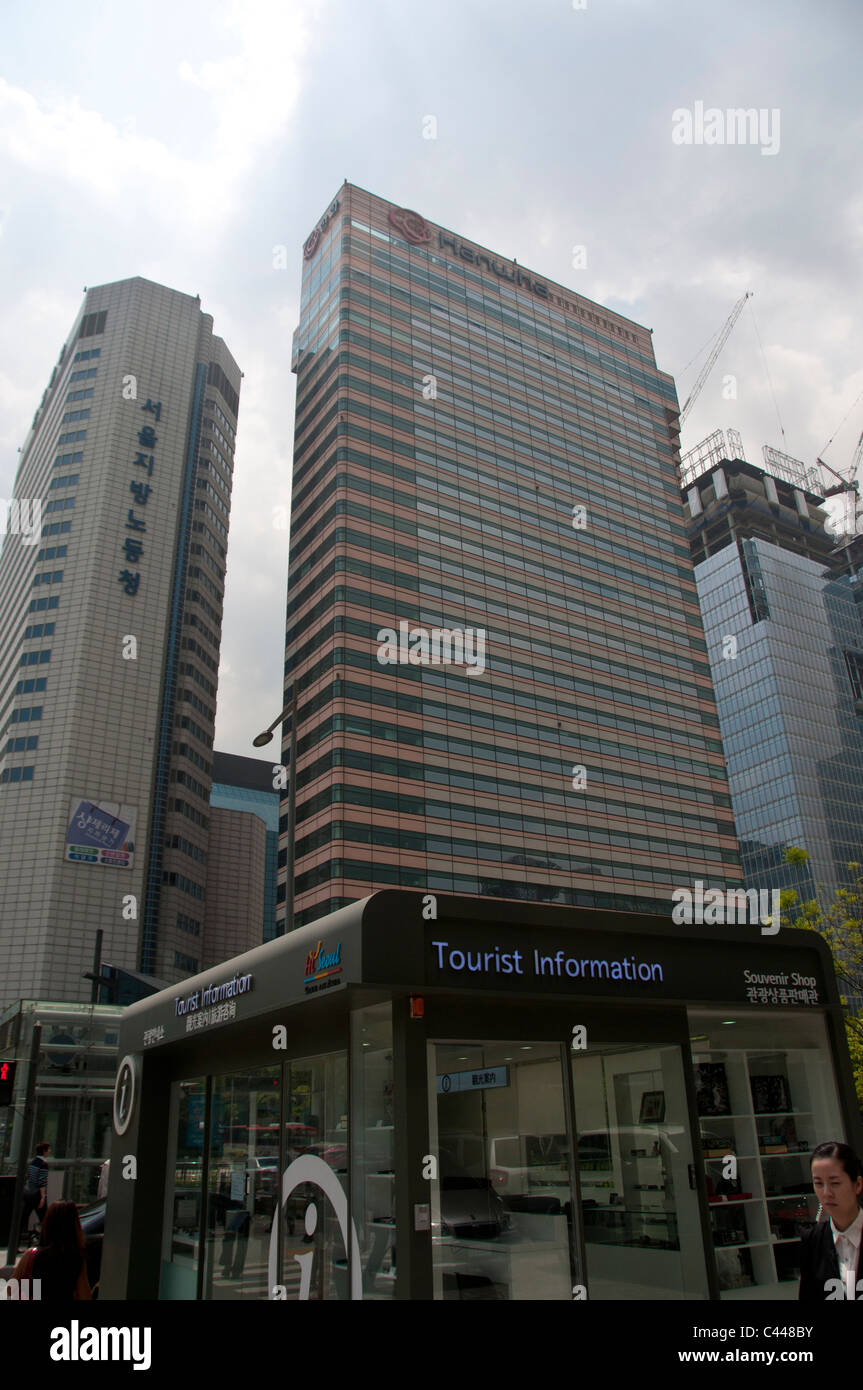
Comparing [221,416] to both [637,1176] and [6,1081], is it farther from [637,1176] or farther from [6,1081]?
[637,1176]

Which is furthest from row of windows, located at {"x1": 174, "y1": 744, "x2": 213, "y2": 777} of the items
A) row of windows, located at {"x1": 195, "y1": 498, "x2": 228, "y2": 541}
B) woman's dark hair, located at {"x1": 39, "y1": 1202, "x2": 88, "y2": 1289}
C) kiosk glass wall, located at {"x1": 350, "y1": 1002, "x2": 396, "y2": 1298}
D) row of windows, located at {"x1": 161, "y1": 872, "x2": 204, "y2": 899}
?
woman's dark hair, located at {"x1": 39, "y1": 1202, "x2": 88, "y2": 1289}

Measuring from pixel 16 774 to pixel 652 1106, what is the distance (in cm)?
8156

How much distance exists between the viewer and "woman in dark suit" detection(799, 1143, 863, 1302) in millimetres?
4117

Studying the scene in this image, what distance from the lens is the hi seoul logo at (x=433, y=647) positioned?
8631 cm

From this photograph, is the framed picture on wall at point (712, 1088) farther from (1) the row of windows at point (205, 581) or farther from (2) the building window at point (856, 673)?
(2) the building window at point (856, 673)

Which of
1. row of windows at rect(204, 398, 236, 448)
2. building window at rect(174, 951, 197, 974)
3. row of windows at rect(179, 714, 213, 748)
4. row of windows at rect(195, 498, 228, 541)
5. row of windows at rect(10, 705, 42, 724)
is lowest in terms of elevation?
building window at rect(174, 951, 197, 974)

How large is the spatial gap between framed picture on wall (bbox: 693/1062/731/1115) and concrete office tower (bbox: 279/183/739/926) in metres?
62.6

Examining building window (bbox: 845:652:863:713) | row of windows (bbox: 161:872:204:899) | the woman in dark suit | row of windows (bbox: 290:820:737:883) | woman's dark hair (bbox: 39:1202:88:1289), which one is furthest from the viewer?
building window (bbox: 845:652:863:713)

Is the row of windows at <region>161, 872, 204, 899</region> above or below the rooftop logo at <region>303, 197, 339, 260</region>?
below

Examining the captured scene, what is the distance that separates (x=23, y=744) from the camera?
84625 mm

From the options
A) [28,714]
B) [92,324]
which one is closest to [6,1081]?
[28,714]

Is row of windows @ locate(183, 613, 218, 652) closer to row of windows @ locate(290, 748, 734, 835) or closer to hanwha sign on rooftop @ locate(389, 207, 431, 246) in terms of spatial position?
row of windows @ locate(290, 748, 734, 835)

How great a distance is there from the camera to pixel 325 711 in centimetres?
8269

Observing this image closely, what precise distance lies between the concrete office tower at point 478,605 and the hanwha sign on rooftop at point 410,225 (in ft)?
1.11
